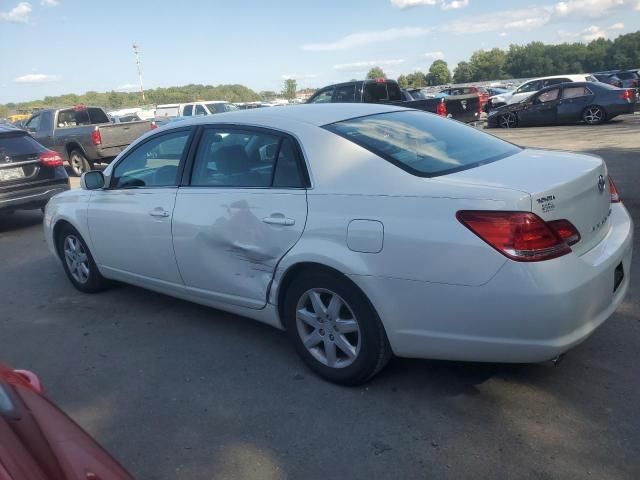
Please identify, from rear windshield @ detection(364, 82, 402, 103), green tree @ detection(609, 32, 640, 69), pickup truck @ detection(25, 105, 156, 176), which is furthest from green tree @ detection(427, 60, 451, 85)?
pickup truck @ detection(25, 105, 156, 176)

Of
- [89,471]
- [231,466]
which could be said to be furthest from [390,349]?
[89,471]

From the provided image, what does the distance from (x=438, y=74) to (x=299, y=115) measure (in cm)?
10096

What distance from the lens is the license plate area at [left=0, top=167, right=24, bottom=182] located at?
8445mm

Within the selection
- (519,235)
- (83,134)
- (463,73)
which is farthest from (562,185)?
(463,73)

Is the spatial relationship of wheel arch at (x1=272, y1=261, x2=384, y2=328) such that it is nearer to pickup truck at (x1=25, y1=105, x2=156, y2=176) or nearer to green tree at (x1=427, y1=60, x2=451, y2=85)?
pickup truck at (x1=25, y1=105, x2=156, y2=176)

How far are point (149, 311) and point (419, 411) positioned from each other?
Result: 2693 mm

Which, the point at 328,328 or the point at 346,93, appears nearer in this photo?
the point at 328,328

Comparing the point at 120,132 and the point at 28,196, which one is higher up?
the point at 120,132

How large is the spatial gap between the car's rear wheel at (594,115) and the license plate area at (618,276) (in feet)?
55.3

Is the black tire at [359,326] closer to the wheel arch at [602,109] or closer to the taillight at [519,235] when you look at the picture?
the taillight at [519,235]

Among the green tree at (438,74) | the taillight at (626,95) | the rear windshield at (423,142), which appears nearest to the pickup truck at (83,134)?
the rear windshield at (423,142)

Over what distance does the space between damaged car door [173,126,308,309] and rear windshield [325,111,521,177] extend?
0.45 metres

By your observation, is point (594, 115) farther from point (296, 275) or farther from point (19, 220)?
point (296, 275)

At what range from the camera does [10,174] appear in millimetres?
8516
